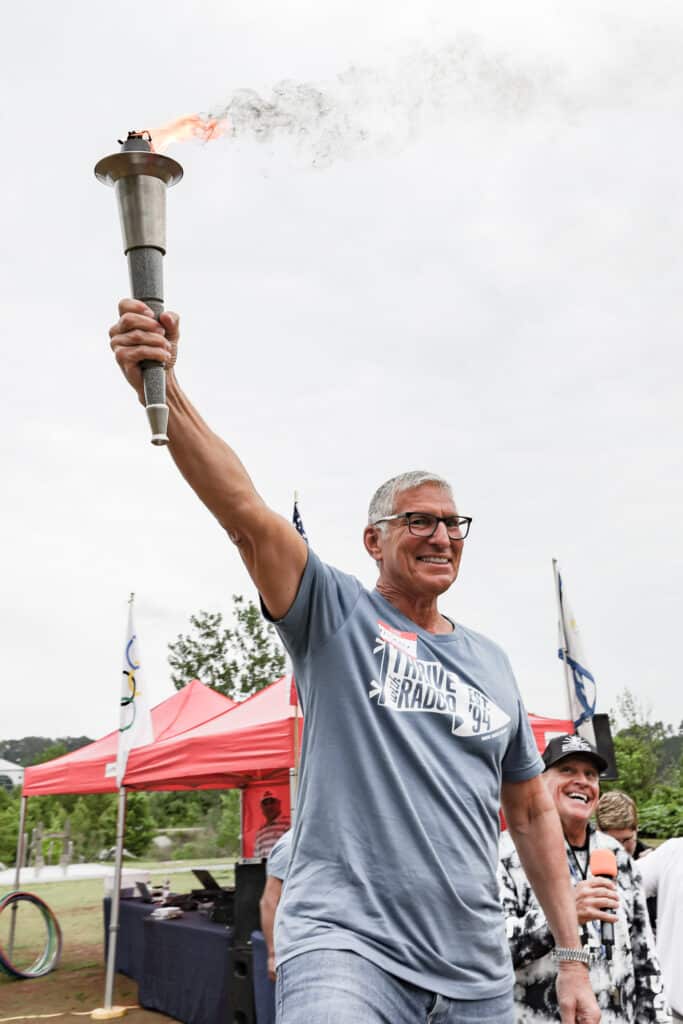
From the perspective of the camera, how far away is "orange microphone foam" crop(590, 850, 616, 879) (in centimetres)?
362

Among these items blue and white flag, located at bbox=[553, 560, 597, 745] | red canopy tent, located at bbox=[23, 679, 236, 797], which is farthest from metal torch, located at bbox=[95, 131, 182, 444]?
red canopy tent, located at bbox=[23, 679, 236, 797]

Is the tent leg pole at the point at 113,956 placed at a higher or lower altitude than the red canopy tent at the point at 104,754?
lower

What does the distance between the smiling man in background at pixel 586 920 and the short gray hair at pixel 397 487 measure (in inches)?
56.3

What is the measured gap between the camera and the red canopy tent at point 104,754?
1263 centimetres

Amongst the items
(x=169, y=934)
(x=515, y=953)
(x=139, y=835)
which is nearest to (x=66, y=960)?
(x=169, y=934)

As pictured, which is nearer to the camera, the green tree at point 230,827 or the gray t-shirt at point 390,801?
the gray t-shirt at point 390,801

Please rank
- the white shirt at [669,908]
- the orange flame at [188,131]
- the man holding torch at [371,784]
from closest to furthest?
the man holding torch at [371,784], the orange flame at [188,131], the white shirt at [669,908]

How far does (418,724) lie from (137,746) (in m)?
8.23

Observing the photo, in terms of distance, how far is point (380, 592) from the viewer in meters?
2.69

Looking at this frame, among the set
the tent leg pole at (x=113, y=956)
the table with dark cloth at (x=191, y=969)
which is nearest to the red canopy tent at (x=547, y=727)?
the table with dark cloth at (x=191, y=969)

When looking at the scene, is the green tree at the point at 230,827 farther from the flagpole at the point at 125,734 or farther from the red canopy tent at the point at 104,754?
the flagpole at the point at 125,734

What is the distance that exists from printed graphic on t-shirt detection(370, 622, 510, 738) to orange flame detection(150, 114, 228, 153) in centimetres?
128

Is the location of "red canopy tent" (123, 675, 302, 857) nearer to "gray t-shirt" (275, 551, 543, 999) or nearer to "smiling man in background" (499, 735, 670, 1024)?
"smiling man in background" (499, 735, 670, 1024)

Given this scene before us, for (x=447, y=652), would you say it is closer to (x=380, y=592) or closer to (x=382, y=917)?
(x=380, y=592)
